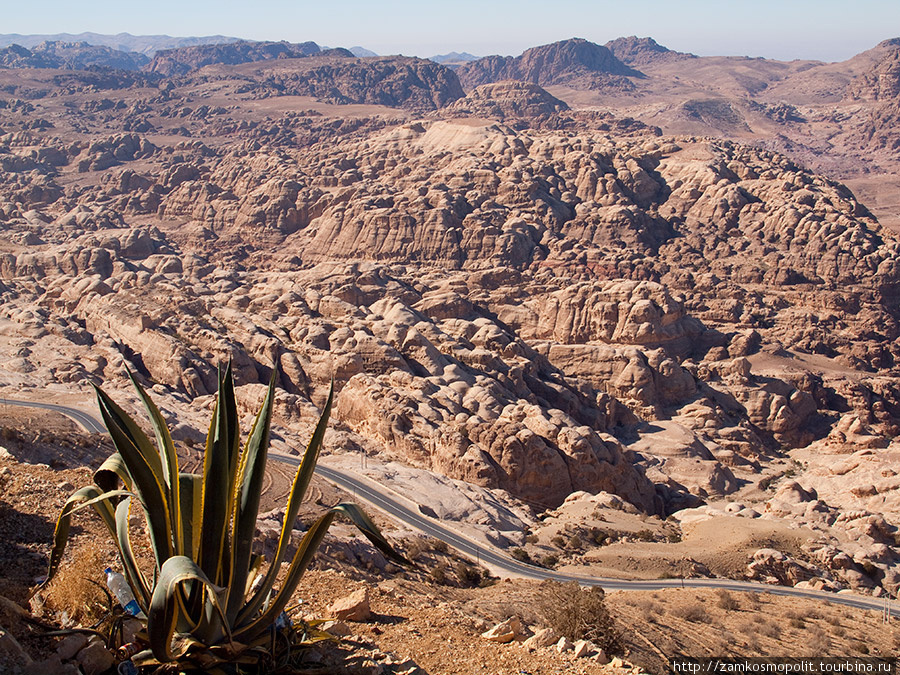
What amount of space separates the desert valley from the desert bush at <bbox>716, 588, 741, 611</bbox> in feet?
0.25

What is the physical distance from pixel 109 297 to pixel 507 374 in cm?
2914

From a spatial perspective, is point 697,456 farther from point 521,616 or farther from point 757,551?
point 521,616

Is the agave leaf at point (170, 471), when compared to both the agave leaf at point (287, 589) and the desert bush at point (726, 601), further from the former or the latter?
the desert bush at point (726, 601)

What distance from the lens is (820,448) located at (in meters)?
51.0

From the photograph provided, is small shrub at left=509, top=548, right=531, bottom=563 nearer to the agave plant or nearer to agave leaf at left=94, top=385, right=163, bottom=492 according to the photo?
the agave plant

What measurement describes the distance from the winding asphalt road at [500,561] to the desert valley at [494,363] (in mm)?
554

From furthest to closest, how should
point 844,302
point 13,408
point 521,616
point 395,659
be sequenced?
point 844,302
point 13,408
point 521,616
point 395,659

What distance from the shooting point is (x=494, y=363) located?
4962 centimetres

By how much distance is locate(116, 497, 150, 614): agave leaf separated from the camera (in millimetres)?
6953

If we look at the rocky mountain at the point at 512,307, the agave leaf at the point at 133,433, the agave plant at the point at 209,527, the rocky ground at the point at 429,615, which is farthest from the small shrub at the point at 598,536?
the agave leaf at the point at 133,433

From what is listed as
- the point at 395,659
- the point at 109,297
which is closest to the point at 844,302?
the point at 109,297

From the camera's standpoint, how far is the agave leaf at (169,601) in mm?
5609

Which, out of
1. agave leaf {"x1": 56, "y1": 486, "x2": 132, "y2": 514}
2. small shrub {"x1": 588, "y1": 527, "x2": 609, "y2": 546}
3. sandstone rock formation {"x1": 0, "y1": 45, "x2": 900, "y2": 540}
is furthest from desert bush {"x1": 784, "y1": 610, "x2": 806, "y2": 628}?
sandstone rock formation {"x1": 0, "y1": 45, "x2": 900, "y2": 540}

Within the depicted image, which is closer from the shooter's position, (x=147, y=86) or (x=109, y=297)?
(x=109, y=297)
